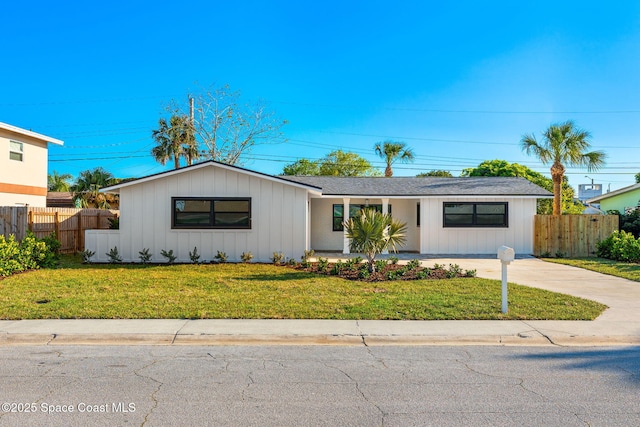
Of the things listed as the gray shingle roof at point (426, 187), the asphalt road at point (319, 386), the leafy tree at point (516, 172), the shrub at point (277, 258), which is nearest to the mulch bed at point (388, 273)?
the shrub at point (277, 258)

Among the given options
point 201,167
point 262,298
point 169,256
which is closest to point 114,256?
point 169,256

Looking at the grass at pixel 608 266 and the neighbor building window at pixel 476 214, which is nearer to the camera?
the grass at pixel 608 266

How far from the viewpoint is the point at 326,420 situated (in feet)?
13.4

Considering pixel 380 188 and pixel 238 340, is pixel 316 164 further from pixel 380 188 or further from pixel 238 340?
pixel 238 340

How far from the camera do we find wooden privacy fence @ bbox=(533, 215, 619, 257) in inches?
749

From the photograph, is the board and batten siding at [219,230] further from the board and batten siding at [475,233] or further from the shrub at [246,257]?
the board and batten siding at [475,233]

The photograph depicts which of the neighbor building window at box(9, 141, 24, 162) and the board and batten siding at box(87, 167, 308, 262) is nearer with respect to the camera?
the board and batten siding at box(87, 167, 308, 262)

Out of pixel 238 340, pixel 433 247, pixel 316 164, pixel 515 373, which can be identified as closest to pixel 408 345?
pixel 515 373

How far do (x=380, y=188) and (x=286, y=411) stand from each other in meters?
16.7

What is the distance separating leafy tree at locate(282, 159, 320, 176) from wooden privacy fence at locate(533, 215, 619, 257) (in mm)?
38472

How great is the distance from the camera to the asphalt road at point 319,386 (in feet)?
13.6

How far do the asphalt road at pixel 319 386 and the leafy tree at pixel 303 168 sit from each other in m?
50.3

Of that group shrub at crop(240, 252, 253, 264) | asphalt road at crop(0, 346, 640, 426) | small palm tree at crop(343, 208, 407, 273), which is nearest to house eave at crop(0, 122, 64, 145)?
shrub at crop(240, 252, 253, 264)

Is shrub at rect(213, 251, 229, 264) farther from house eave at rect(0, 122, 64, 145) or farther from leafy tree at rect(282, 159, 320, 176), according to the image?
leafy tree at rect(282, 159, 320, 176)
